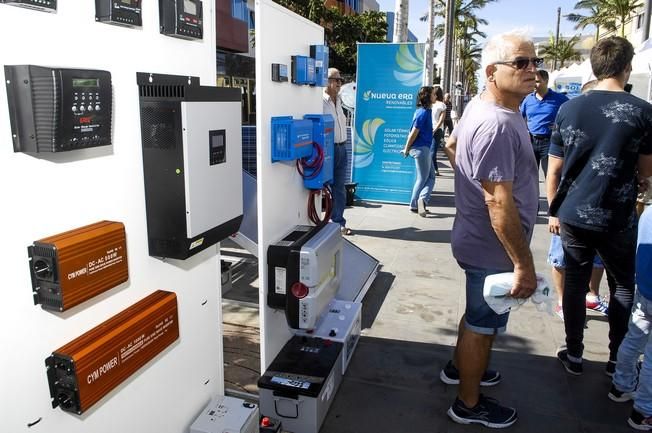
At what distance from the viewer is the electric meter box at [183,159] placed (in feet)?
5.73

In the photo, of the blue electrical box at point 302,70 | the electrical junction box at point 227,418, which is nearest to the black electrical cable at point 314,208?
the blue electrical box at point 302,70

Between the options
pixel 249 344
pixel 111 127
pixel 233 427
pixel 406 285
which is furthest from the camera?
pixel 406 285

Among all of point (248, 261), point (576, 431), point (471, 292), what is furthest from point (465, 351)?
point (248, 261)

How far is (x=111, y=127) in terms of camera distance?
5.28 ft

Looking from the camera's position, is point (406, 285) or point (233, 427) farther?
point (406, 285)

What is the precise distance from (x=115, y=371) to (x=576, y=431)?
2404mm

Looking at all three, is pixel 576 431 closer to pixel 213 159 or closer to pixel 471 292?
pixel 471 292

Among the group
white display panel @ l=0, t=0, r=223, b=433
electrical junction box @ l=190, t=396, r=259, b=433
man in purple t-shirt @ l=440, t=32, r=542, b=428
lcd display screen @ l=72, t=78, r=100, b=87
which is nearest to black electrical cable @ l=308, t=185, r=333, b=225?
man in purple t-shirt @ l=440, t=32, r=542, b=428

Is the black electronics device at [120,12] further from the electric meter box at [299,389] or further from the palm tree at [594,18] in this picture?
the palm tree at [594,18]

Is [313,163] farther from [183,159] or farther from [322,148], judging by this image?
[183,159]

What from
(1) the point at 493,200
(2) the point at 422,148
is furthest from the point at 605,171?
(2) the point at 422,148

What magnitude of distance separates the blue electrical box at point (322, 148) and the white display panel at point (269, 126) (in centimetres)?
7

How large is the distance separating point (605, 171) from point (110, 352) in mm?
2632

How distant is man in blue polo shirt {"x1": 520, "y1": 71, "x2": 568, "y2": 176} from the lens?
5533 mm
